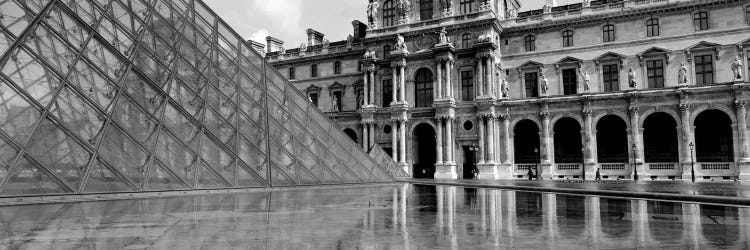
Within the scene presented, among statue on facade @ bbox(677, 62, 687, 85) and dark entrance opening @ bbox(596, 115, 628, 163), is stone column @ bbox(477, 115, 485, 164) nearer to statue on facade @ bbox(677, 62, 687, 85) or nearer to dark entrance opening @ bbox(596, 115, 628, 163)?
dark entrance opening @ bbox(596, 115, 628, 163)

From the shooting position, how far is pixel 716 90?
33.6 meters

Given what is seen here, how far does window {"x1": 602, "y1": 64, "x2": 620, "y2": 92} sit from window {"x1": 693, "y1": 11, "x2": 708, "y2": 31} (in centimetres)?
528

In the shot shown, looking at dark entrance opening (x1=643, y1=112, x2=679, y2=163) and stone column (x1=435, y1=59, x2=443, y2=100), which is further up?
stone column (x1=435, y1=59, x2=443, y2=100)

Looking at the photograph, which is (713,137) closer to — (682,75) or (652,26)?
(682,75)

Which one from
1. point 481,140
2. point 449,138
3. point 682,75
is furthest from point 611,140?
point 449,138

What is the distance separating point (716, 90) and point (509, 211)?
2910 centimetres

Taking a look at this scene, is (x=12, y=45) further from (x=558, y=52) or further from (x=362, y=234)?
(x=558, y=52)

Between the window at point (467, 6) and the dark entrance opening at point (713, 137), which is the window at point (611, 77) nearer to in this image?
the dark entrance opening at point (713, 137)

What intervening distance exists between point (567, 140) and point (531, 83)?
16.1 feet

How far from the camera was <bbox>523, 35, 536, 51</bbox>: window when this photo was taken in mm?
41375

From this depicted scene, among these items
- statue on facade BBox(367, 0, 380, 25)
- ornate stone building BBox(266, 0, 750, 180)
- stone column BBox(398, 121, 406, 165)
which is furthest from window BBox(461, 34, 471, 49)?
statue on facade BBox(367, 0, 380, 25)

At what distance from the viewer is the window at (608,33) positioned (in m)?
38.8

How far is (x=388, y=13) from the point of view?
46.0 m

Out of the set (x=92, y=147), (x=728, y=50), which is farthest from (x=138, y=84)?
(x=728, y=50)
